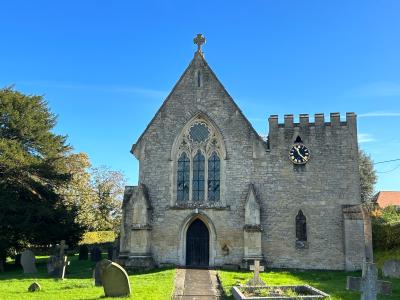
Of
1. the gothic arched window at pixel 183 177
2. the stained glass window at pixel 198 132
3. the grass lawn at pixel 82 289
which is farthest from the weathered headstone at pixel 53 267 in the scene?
the stained glass window at pixel 198 132

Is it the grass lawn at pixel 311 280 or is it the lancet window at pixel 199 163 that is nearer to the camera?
the grass lawn at pixel 311 280

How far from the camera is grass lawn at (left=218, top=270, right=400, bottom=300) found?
13.4m

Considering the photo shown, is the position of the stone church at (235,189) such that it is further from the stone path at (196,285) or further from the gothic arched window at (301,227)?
the stone path at (196,285)

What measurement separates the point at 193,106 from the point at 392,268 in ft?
42.4

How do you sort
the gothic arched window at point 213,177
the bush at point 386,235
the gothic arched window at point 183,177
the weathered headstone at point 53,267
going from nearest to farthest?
the weathered headstone at point 53,267 < the gothic arched window at point 213,177 < the gothic arched window at point 183,177 < the bush at point 386,235

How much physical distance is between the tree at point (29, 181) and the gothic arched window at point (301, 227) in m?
15.5

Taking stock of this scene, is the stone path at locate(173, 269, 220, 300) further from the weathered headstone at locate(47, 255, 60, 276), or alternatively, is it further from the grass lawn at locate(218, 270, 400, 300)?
the weathered headstone at locate(47, 255, 60, 276)

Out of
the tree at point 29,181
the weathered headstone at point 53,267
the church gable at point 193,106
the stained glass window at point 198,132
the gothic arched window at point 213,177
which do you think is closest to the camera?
the weathered headstone at point 53,267

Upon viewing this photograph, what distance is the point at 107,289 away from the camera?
516 inches

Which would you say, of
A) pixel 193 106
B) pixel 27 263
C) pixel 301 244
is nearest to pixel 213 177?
pixel 193 106

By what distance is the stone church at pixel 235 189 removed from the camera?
2114 cm

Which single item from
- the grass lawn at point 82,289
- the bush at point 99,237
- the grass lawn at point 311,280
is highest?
the bush at point 99,237

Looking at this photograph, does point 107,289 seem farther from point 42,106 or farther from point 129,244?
point 42,106

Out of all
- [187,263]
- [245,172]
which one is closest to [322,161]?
[245,172]
